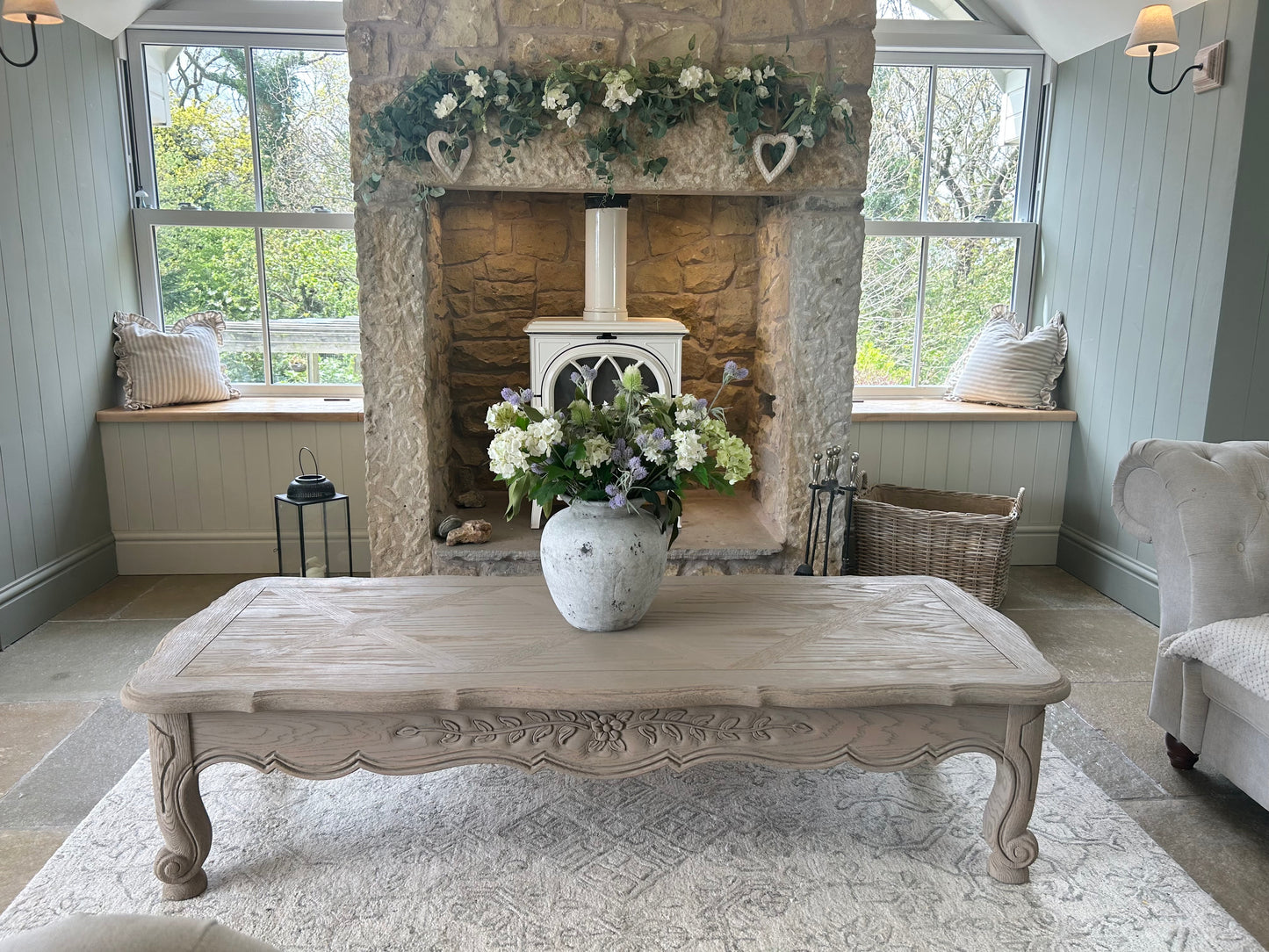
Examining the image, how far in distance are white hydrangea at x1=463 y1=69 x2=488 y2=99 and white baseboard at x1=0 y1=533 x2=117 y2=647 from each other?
2.27 meters

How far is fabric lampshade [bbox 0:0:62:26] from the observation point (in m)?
2.76

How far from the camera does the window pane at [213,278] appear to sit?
3.92 meters

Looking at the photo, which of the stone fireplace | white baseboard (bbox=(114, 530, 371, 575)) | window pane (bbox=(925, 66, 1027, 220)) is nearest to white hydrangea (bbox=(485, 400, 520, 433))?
the stone fireplace

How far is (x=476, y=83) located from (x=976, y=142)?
2.50m

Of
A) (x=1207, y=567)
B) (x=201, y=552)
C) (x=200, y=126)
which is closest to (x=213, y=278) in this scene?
(x=200, y=126)

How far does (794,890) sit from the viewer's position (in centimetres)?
180

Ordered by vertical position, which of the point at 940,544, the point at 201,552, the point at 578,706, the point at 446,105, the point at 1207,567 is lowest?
the point at 201,552

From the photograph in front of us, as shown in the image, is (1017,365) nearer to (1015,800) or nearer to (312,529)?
(1015,800)

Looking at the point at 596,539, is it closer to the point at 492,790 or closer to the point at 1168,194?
the point at 492,790

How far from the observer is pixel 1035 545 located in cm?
396

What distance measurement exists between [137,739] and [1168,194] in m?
3.75

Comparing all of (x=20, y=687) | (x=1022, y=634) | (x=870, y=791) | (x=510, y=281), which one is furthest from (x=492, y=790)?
(x=510, y=281)

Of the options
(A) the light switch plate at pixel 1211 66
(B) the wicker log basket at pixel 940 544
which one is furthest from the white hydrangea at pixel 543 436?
(A) the light switch plate at pixel 1211 66

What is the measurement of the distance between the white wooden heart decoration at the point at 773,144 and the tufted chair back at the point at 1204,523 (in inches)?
50.6
